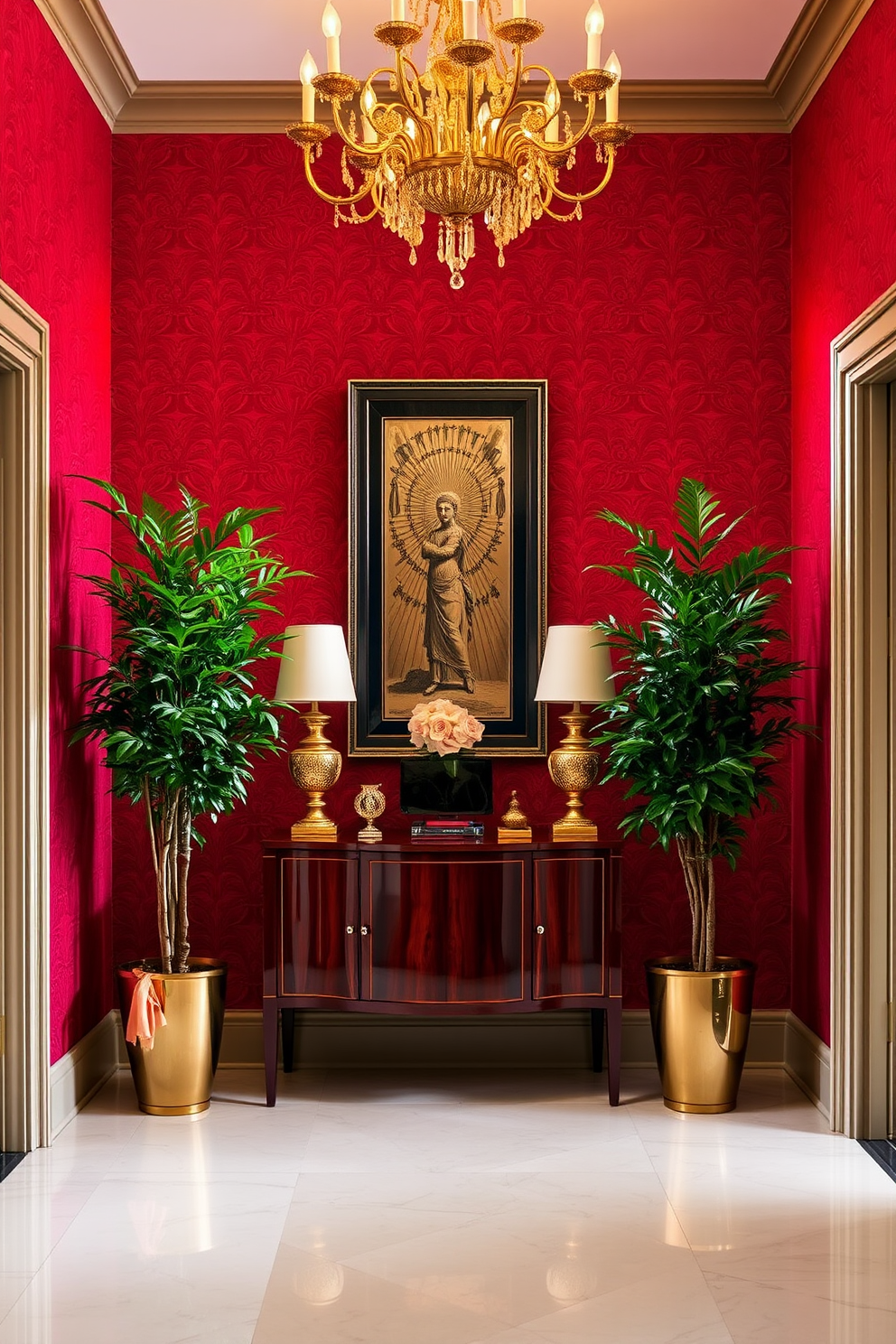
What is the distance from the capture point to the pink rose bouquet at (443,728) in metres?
4.41

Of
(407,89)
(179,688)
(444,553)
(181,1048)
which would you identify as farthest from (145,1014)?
(407,89)

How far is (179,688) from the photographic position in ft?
13.7

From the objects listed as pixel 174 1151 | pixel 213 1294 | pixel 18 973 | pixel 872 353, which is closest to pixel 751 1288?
pixel 213 1294

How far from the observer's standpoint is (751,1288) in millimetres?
2918

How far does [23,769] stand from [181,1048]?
3.45ft

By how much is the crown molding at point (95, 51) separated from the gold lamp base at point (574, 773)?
271cm

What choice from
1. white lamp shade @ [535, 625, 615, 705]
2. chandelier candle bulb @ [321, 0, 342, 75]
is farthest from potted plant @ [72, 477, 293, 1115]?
chandelier candle bulb @ [321, 0, 342, 75]

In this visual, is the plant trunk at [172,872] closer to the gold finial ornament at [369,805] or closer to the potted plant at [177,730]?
the potted plant at [177,730]

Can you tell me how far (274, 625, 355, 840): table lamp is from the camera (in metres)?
4.41

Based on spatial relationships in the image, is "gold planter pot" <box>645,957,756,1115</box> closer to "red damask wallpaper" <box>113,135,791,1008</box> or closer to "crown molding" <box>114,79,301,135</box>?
"red damask wallpaper" <box>113,135,791,1008</box>

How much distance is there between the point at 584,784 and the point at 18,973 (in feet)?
6.37

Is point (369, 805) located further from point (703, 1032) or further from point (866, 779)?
point (866, 779)

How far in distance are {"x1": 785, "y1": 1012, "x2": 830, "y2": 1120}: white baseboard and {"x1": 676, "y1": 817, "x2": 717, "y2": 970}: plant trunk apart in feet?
1.52

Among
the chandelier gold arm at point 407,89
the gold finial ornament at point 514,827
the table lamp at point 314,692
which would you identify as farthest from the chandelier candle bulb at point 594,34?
the gold finial ornament at point 514,827
